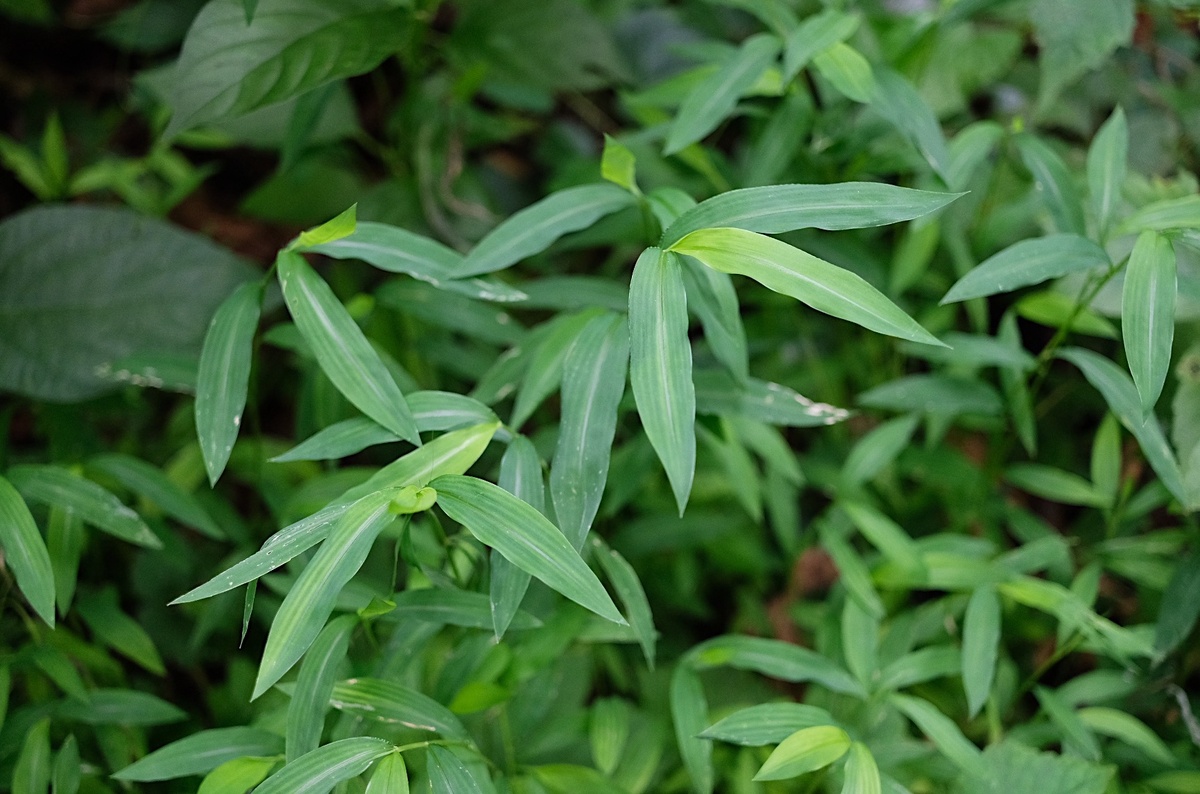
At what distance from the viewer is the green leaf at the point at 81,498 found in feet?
2.76

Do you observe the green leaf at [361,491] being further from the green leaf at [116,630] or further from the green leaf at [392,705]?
the green leaf at [116,630]

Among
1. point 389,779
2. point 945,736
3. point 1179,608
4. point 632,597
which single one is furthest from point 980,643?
point 389,779

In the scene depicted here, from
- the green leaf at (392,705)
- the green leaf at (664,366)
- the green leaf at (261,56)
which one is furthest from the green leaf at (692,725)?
the green leaf at (261,56)

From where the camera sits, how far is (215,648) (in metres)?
1.19

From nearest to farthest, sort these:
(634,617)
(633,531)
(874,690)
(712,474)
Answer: (634,617) < (874,690) < (633,531) < (712,474)

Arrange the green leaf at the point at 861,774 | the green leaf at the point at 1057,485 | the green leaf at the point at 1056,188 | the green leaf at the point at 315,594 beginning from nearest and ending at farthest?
1. the green leaf at the point at 315,594
2. the green leaf at the point at 861,774
3. the green leaf at the point at 1056,188
4. the green leaf at the point at 1057,485

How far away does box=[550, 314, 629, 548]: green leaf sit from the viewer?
684 millimetres

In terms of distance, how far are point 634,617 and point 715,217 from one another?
363 mm

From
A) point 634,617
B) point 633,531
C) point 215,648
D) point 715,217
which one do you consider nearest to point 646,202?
point 715,217

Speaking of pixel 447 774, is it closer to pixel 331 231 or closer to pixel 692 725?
pixel 692 725

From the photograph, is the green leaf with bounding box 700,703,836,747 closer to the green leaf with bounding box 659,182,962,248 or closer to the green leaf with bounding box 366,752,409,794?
the green leaf with bounding box 366,752,409,794

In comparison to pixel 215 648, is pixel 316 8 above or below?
above

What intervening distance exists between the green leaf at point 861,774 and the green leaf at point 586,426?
287mm

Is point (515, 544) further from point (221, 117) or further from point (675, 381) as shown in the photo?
point (221, 117)
